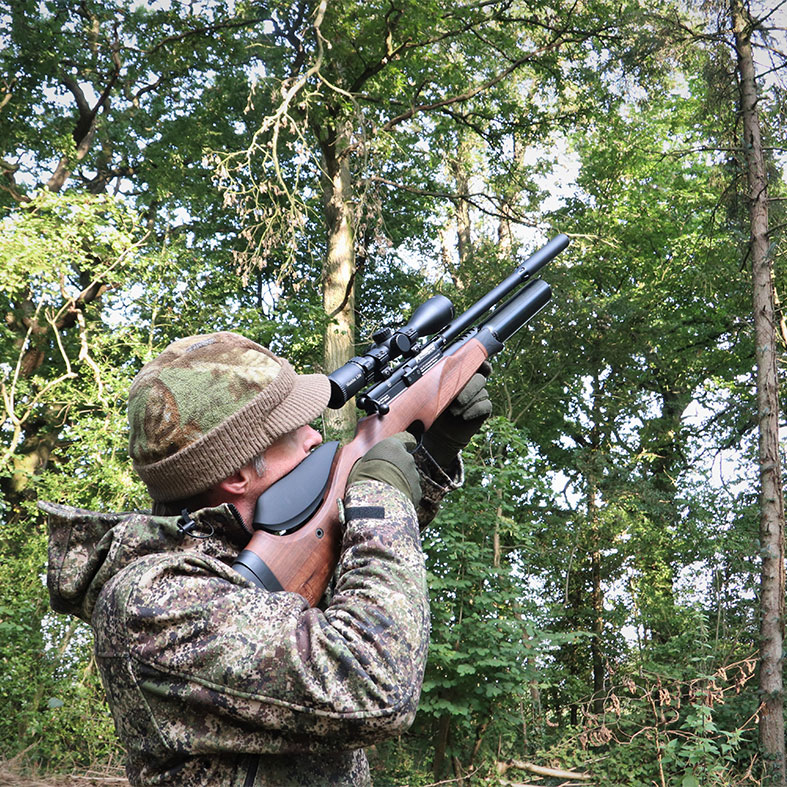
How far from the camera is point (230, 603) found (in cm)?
162

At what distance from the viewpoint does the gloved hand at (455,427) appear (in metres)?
2.80

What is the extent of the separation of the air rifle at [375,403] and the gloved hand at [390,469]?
3.6 inches

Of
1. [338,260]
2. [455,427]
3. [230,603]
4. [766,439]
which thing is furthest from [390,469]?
[338,260]

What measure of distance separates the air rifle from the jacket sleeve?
19 cm

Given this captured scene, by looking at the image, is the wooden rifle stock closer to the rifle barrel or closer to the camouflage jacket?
the camouflage jacket

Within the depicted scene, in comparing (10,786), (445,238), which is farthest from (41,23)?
(10,786)

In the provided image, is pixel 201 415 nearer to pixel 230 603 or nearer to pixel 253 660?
→ pixel 230 603

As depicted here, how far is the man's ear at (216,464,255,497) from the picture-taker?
6.28 ft

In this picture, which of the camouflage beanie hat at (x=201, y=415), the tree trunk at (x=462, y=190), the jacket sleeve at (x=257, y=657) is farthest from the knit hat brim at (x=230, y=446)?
the tree trunk at (x=462, y=190)

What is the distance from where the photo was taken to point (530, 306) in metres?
3.42

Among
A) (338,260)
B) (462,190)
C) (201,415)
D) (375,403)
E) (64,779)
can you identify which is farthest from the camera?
(462,190)

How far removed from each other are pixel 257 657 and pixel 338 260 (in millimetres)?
11046

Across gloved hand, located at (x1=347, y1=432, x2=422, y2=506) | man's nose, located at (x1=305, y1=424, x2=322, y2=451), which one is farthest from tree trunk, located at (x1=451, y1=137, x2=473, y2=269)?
gloved hand, located at (x1=347, y1=432, x2=422, y2=506)

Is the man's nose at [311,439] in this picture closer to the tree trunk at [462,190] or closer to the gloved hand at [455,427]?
the gloved hand at [455,427]
